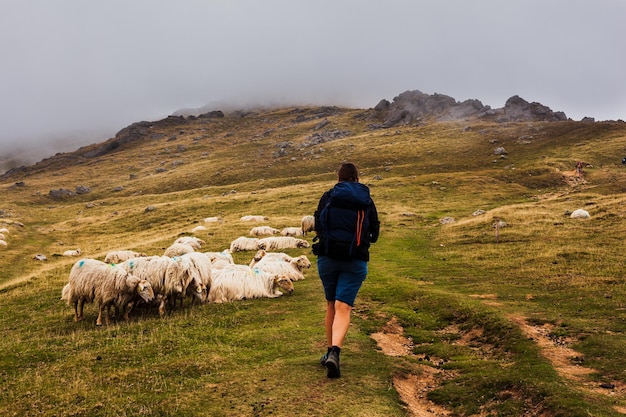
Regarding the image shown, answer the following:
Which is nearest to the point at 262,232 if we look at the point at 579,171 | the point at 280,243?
the point at 280,243

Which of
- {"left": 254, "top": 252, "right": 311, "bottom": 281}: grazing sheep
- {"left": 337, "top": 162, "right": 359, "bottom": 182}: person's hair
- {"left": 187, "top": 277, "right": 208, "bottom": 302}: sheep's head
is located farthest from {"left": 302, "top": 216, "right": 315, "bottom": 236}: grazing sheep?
{"left": 337, "top": 162, "right": 359, "bottom": 182}: person's hair

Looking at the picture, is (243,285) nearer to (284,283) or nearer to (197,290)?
(284,283)

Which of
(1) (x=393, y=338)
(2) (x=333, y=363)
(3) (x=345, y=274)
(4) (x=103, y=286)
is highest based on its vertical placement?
(3) (x=345, y=274)

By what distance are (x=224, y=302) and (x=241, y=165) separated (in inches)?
4411

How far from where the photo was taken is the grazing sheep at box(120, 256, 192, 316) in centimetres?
1583

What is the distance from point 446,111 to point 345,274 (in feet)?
577

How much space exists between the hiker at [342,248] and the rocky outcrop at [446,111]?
502 feet

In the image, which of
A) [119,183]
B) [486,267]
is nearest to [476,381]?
[486,267]

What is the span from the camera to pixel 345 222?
8.43 meters

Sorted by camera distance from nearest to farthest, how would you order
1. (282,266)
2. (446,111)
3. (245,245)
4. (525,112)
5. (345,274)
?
(345,274), (282,266), (245,245), (525,112), (446,111)

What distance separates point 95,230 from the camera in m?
62.4

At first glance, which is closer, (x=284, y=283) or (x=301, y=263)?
(x=284, y=283)

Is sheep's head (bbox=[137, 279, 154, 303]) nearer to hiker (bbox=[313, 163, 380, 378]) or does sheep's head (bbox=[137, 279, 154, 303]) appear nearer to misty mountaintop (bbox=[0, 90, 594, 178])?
hiker (bbox=[313, 163, 380, 378])

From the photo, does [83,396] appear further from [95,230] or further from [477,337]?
[95,230]
